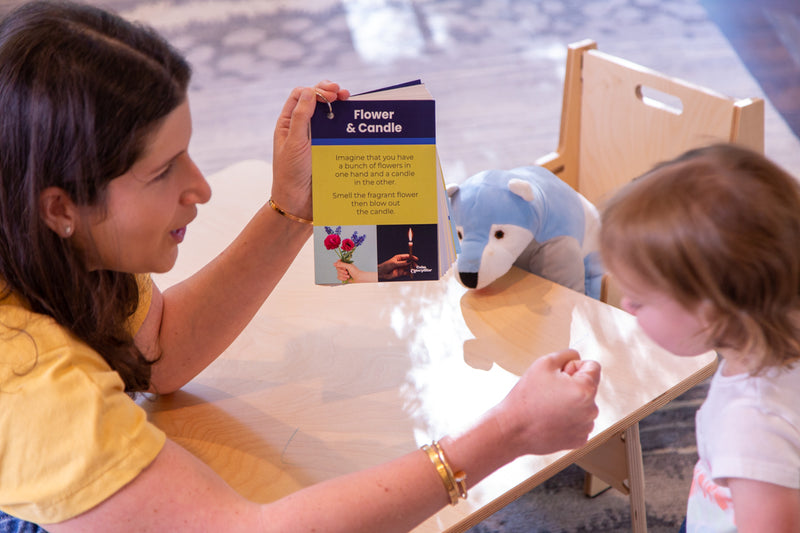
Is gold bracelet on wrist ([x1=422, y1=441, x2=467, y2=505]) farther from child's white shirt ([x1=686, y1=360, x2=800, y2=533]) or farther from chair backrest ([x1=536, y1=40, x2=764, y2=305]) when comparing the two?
chair backrest ([x1=536, y1=40, x2=764, y2=305])

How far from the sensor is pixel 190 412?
41.1 inches

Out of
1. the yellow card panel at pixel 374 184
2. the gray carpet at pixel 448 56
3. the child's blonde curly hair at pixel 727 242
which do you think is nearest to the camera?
the child's blonde curly hair at pixel 727 242

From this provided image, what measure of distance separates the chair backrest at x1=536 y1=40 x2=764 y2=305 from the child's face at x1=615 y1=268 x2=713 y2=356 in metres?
0.71

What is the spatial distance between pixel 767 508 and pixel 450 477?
0.30 metres

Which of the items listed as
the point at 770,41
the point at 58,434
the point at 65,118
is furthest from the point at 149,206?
the point at 770,41

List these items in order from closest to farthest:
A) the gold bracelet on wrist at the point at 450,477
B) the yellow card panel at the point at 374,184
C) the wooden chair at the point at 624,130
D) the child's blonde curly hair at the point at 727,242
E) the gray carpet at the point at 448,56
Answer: the child's blonde curly hair at the point at 727,242, the gold bracelet on wrist at the point at 450,477, the yellow card panel at the point at 374,184, the wooden chair at the point at 624,130, the gray carpet at the point at 448,56

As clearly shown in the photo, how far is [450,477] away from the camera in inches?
31.0

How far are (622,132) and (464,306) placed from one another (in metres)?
0.71

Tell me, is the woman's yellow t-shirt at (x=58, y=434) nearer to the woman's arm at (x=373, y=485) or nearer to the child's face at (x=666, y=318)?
the woman's arm at (x=373, y=485)

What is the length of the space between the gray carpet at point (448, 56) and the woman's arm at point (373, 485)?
81.6 inches

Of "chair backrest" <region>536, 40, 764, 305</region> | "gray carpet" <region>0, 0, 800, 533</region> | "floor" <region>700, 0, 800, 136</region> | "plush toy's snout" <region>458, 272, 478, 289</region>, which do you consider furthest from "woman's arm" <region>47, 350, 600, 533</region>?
"floor" <region>700, 0, 800, 136</region>

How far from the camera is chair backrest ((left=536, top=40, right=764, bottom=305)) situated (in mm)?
1421

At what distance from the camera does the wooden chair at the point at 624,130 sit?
1.36m

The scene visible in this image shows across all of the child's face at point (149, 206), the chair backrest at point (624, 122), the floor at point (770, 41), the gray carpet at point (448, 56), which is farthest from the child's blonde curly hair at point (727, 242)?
the floor at point (770, 41)
